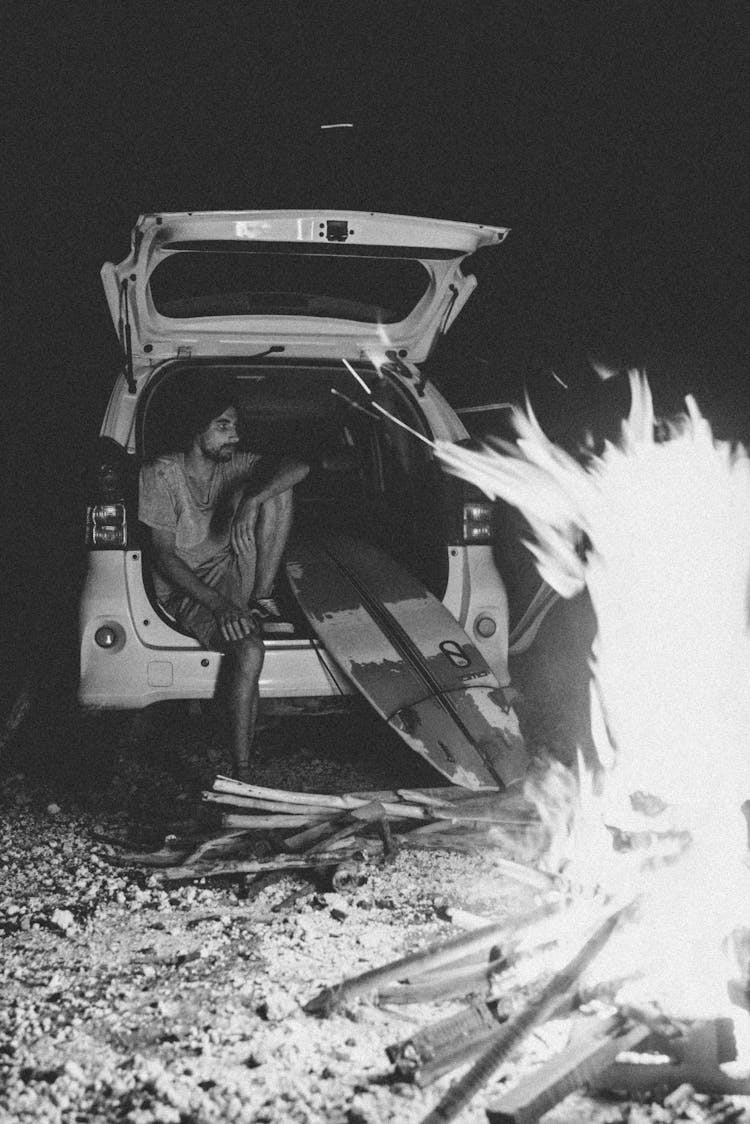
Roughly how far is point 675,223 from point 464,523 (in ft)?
25.5

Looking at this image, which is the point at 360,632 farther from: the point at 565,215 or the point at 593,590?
the point at 565,215

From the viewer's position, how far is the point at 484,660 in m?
4.75

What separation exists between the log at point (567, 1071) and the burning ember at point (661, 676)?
0.52ft

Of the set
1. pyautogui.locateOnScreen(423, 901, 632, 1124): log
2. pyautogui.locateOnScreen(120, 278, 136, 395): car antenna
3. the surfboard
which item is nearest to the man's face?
pyautogui.locateOnScreen(120, 278, 136, 395): car antenna

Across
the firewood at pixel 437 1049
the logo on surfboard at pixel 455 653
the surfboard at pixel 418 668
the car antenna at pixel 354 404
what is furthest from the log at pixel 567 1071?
the car antenna at pixel 354 404

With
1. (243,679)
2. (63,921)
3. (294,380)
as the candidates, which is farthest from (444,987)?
(294,380)

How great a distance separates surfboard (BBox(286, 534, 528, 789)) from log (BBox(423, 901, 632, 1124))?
1.61 meters

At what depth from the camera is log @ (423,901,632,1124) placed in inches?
84.5

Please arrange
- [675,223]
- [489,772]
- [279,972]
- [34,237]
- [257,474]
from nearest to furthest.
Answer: [279,972], [489,772], [257,474], [675,223], [34,237]

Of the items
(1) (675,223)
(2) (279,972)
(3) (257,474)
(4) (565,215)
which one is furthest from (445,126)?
(2) (279,972)

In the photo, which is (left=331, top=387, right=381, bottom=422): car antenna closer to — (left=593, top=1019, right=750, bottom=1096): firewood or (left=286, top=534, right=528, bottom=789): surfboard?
(left=286, top=534, right=528, bottom=789): surfboard

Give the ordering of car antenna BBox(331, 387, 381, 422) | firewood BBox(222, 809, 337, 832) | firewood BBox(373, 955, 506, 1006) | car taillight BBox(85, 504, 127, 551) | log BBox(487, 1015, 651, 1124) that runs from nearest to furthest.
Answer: log BBox(487, 1015, 651, 1124) < firewood BBox(373, 955, 506, 1006) < firewood BBox(222, 809, 337, 832) < car taillight BBox(85, 504, 127, 551) < car antenna BBox(331, 387, 381, 422)

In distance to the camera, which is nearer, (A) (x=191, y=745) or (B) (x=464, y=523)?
(B) (x=464, y=523)

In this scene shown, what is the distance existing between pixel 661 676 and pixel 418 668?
112 cm
